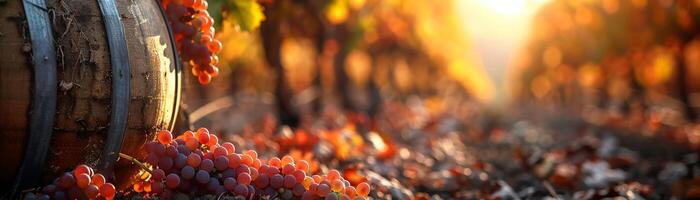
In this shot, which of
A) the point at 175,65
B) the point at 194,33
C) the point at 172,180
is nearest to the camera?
the point at 172,180

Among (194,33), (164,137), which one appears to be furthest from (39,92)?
(194,33)

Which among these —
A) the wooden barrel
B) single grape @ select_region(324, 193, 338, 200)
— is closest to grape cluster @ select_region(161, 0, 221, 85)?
the wooden barrel

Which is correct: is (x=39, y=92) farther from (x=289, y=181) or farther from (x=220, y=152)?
(x=289, y=181)

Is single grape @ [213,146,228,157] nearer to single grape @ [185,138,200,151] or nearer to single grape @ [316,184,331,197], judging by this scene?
single grape @ [185,138,200,151]

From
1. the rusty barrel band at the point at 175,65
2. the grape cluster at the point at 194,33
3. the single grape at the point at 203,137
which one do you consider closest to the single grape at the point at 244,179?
the single grape at the point at 203,137

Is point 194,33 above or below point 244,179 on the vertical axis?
above

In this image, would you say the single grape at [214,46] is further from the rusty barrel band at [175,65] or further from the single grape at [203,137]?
the single grape at [203,137]

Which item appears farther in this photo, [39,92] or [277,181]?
[277,181]
